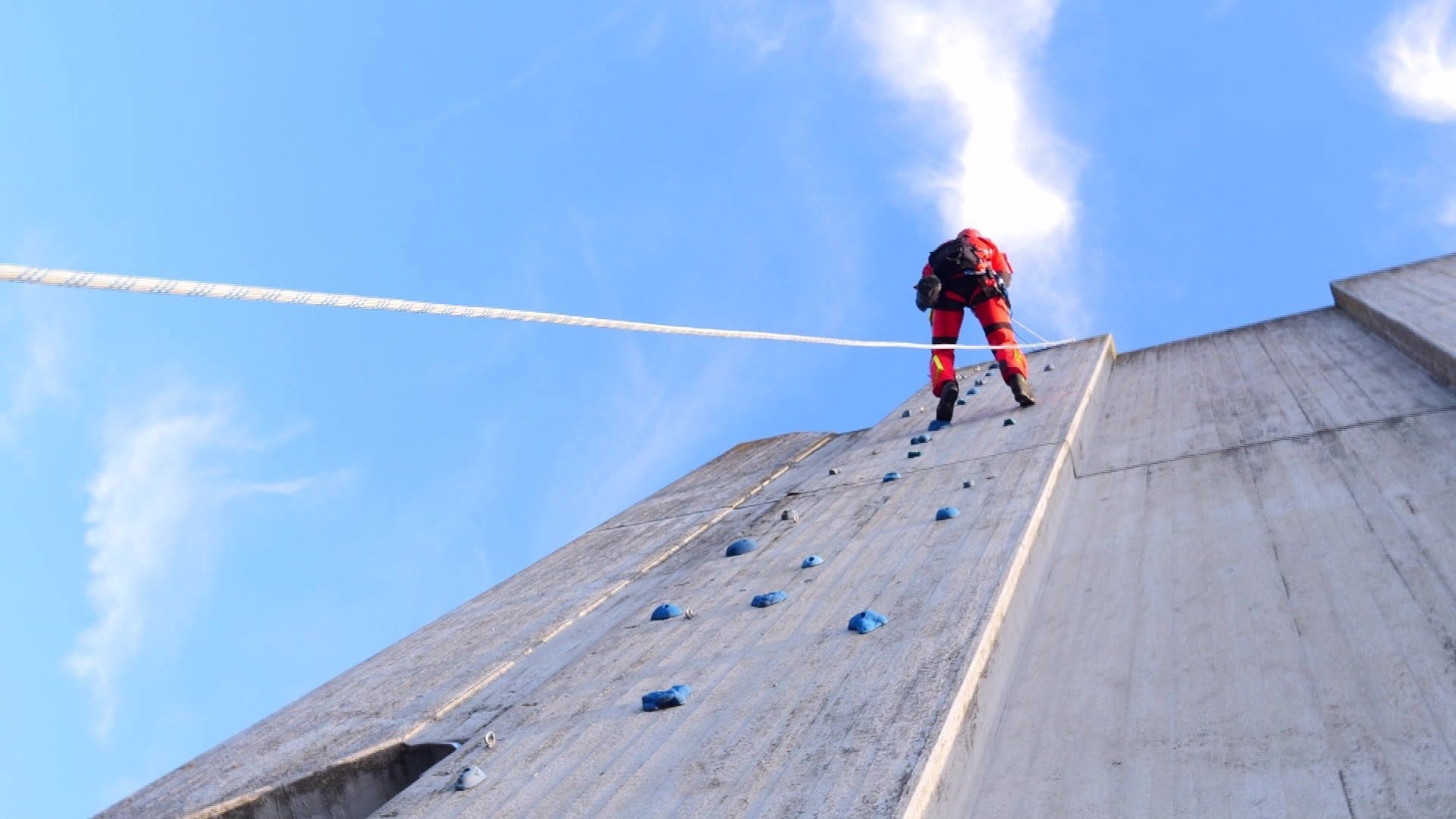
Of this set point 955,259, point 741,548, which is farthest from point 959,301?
point 741,548

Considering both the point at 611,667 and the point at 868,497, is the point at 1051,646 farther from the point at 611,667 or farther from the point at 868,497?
the point at 868,497

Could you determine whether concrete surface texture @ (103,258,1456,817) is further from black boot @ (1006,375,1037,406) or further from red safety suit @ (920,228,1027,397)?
red safety suit @ (920,228,1027,397)

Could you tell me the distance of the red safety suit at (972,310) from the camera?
17.9 ft

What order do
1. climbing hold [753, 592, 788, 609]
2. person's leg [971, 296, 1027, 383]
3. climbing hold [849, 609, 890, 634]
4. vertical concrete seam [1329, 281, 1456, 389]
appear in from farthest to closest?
person's leg [971, 296, 1027, 383], vertical concrete seam [1329, 281, 1456, 389], climbing hold [753, 592, 788, 609], climbing hold [849, 609, 890, 634]

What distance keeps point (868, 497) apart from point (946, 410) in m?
1.33

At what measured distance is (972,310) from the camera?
564 centimetres

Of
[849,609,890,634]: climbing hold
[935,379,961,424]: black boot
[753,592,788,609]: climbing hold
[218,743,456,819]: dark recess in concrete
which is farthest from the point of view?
[935,379,961,424]: black boot

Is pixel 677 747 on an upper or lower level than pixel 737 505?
lower

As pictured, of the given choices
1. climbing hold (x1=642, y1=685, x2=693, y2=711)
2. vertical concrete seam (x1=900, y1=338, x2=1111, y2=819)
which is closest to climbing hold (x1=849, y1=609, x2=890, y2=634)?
vertical concrete seam (x1=900, y1=338, x2=1111, y2=819)

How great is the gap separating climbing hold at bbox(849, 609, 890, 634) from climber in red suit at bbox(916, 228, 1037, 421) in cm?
281

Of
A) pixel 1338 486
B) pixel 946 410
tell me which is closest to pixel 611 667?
pixel 1338 486

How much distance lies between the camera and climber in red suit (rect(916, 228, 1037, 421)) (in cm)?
544

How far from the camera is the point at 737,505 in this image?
5152 mm

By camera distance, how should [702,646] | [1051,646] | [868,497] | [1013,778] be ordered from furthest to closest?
[868,497] < [702,646] < [1051,646] < [1013,778]
